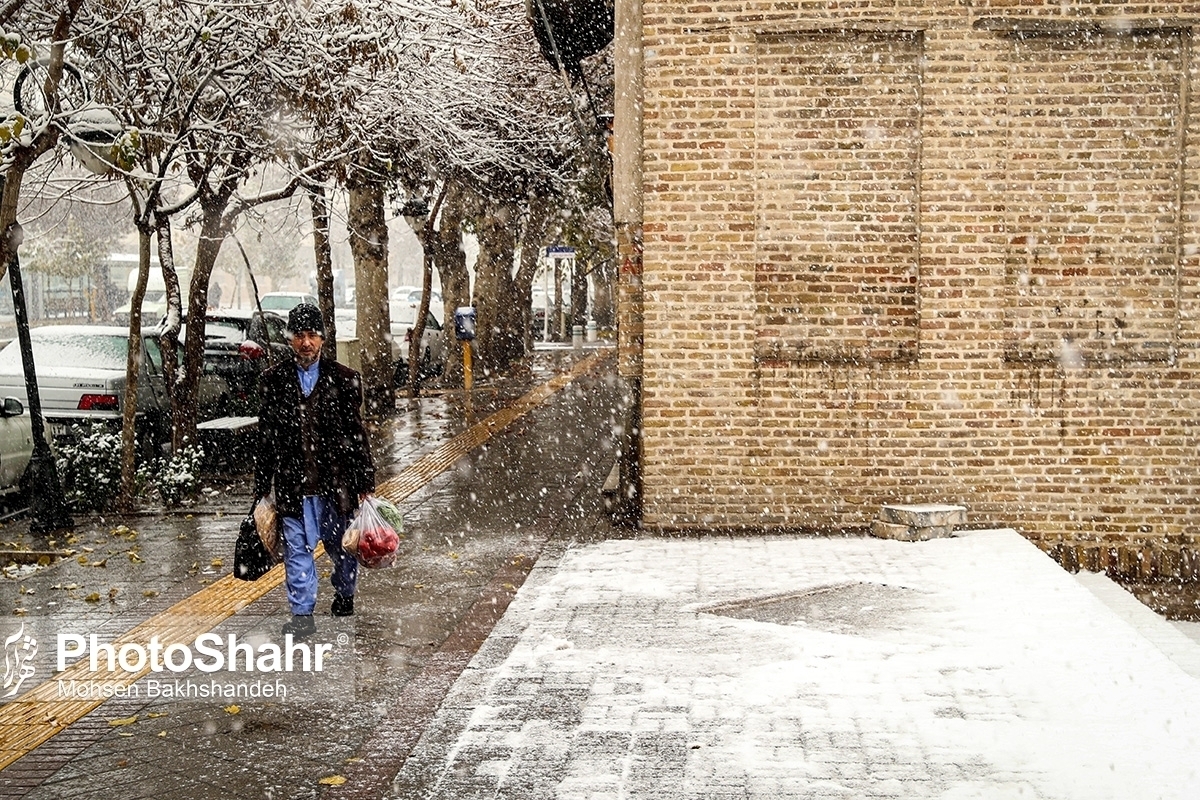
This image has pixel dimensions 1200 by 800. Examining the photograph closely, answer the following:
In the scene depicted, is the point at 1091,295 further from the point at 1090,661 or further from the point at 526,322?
the point at 526,322

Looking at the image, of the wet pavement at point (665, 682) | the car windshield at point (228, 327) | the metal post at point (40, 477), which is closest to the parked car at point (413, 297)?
the car windshield at point (228, 327)

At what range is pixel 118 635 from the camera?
7.80 metres

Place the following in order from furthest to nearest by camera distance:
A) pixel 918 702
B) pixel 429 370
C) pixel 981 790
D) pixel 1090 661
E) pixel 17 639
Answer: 1. pixel 429 370
2. pixel 17 639
3. pixel 1090 661
4. pixel 918 702
5. pixel 981 790

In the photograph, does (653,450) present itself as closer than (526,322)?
Yes

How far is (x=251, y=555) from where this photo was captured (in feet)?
23.3

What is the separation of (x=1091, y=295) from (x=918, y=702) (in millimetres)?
5174

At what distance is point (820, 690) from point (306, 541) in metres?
2.94

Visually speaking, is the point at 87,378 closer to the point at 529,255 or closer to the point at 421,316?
the point at 421,316

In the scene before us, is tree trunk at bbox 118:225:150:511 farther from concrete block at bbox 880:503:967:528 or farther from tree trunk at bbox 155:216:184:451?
concrete block at bbox 880:503:967:528

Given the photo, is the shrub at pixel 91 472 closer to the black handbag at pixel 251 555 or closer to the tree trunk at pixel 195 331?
the tree trunk at pixel 195 331

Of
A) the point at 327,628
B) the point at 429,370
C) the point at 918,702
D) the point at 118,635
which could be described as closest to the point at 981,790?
the point at 918,702

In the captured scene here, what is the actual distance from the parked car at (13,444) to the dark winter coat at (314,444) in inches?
214

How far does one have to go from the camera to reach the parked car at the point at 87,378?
43.4 ft

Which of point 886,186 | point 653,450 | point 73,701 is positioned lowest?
point 73,701
